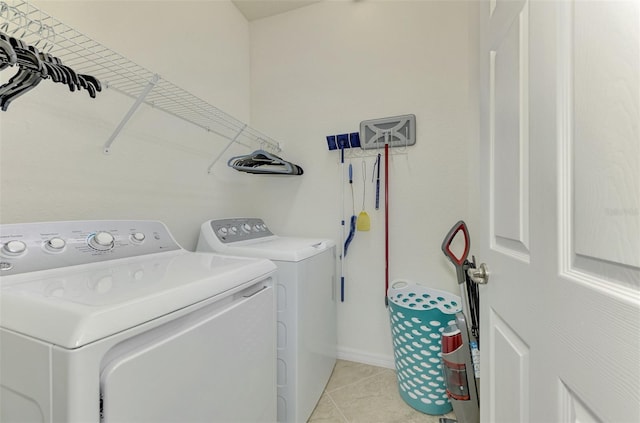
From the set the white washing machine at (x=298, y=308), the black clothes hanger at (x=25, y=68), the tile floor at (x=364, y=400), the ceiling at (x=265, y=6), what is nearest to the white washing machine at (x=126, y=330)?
the white washing machine at (x=298, y=308)

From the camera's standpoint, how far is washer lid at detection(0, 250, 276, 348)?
52 centimetres

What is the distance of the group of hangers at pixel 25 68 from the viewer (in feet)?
2.22

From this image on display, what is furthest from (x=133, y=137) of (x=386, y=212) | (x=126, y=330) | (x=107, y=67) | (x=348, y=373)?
(x=348, y=373)

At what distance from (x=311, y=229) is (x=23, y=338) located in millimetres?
1716

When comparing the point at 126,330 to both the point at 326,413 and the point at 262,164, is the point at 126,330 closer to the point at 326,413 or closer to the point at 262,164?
the point at 326,413

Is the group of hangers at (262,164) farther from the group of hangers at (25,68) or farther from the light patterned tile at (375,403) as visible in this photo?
the light patterned tile at (375,403)

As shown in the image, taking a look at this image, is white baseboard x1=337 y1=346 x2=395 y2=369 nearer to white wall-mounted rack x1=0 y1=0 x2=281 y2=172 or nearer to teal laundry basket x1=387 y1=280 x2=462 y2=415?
teal laundry basket x1=387 y1=280 x2=462 y2=415

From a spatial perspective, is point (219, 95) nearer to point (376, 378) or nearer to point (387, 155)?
point (387, 155)

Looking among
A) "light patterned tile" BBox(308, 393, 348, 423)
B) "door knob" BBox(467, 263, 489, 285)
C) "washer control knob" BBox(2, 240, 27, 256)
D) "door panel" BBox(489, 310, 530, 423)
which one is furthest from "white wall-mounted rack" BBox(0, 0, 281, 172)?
"light patterned tile" BBox(308, 393, 348, 423)

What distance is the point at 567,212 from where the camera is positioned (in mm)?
499

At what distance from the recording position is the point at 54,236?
0.92 meters

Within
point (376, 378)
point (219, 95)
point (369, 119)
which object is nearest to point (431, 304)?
point (376, 378)

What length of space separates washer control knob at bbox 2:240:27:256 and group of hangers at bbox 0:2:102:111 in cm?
41

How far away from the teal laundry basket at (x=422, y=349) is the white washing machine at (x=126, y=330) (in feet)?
2.69
